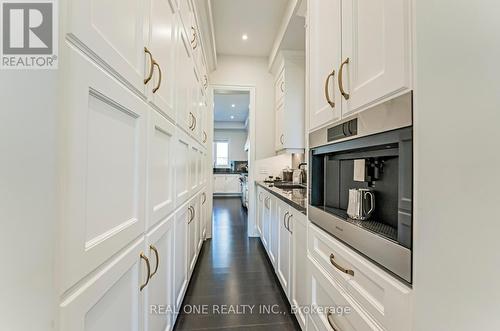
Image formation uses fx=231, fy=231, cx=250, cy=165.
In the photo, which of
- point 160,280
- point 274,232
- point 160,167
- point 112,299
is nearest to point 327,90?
point 160,167

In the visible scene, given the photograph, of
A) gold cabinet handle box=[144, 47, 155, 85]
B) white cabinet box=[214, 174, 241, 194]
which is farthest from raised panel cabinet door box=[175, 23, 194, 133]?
white cabinet box=[214, 174, 241, 194]

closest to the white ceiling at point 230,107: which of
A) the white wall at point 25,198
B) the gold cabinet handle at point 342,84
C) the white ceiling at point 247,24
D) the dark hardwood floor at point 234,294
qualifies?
the white ceiling at point 247,24

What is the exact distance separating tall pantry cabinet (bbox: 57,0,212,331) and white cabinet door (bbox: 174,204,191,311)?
0.19 meters

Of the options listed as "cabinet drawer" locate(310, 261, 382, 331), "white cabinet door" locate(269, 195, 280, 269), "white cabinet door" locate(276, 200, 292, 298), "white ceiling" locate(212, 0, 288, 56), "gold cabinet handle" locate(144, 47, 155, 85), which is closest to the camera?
"cabinet drawer" locate(310, 261, 382, 331)

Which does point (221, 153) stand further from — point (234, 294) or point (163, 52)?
point (163, 52)

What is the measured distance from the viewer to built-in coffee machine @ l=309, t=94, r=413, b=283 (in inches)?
24.4

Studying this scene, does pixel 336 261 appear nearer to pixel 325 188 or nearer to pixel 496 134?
pixel 325 188

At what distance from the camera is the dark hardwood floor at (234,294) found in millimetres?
1656

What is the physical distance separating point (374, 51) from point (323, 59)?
405mm

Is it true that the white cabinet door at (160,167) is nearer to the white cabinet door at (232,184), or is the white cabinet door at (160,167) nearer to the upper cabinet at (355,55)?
the upper cabinet at (355,55)

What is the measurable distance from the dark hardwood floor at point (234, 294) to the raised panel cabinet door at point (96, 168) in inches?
48.2

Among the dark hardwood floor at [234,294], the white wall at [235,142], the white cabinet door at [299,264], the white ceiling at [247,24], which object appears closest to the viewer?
the white cabinet door at [299,264]

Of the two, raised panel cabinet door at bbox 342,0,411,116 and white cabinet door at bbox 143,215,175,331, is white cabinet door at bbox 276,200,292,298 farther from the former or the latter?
raised panel cabinet door at bbox 342,0,411,116

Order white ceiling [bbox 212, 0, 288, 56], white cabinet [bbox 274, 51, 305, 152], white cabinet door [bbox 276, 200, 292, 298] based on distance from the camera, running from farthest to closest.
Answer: white cabinet [bbox 274, 51, 305, 152] < white ceiling [bbox 212, 0, 288, 56] < white cabinet door [bbox 276, 200, 292, 298]
